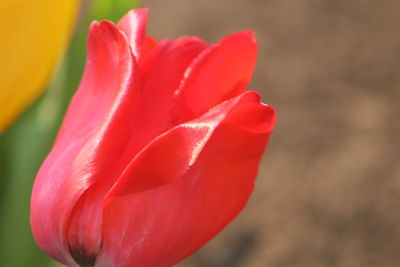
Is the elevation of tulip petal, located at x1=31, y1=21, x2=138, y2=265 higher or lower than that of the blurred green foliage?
higher

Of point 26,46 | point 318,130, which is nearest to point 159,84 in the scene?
point 26,46

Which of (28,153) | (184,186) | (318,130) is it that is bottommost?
(318,130)

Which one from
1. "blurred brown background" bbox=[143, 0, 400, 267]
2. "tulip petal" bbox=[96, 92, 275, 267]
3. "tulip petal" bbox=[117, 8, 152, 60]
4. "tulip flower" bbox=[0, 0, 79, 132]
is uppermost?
"tulip petal" bbox=[117, 8, 152, 60]

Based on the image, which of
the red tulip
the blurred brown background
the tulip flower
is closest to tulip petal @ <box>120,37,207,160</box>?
the red tulip

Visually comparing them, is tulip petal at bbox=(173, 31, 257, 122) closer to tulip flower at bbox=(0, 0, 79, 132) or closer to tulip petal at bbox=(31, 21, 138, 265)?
tulip petal at bbox=(31, 21, 138, 265)

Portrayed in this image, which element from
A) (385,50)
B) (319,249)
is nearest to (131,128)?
(319,249)

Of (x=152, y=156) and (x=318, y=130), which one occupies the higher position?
(x=152, y=156)

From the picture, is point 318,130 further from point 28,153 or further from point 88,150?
point 88,150
